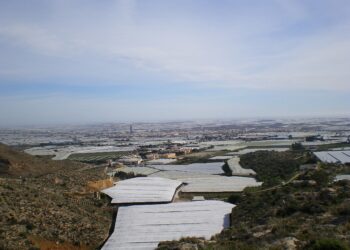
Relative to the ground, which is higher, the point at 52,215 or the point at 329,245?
the point at 329,245

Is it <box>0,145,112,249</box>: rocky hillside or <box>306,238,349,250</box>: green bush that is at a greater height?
<box>306,238,349,250</box>: green bush

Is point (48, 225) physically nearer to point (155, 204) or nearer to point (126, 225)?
point (126, 225)

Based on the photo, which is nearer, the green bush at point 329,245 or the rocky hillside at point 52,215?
the green bush at point 329,245

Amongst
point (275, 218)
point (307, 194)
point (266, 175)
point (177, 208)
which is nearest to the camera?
point (275, 218)

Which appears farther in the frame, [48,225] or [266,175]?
[266,175]

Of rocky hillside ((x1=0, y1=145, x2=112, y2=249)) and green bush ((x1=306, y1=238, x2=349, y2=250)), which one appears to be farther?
rocky hillside ((x1=0, y1=145, x2=112, y2=249))

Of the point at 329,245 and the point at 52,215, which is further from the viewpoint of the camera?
the point at 52,215

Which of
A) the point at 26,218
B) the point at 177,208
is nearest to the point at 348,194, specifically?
the point at 177,208

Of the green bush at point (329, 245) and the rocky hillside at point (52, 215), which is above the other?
Answer: the green bush at point (329, 245)
